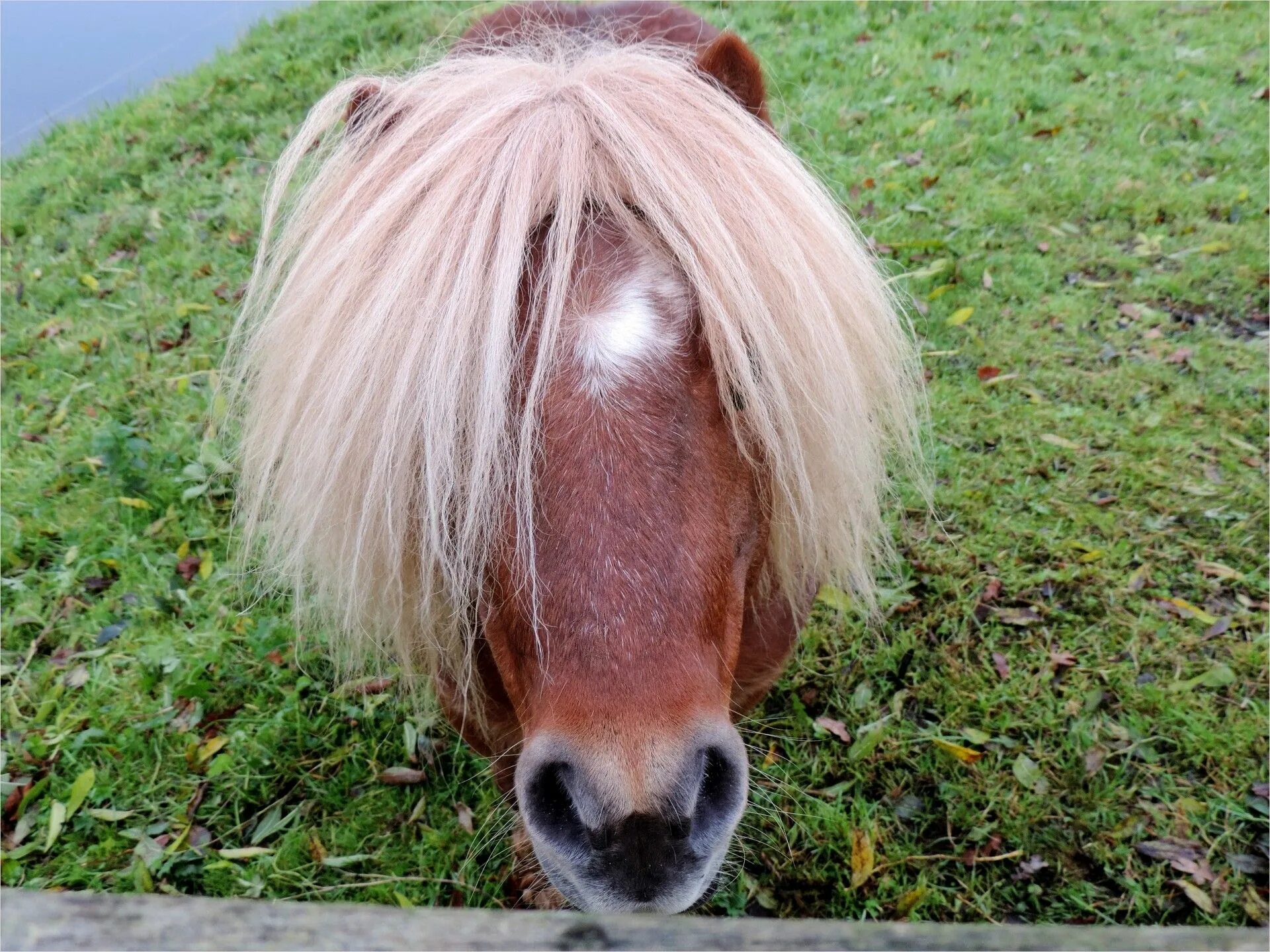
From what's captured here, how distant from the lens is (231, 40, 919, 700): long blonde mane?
1.31 meters

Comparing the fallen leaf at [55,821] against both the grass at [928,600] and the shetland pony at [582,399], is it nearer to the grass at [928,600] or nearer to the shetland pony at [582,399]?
the grass at [928,600]

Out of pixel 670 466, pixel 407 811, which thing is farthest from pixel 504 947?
pixel 407 811

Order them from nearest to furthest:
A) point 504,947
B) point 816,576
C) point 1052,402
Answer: point 504,947 → point 816,576 → point 1052,402

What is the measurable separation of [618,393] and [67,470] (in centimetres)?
390

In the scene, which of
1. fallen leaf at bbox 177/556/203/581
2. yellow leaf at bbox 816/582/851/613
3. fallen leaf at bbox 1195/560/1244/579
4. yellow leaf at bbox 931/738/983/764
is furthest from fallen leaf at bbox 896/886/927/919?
fallen leaf at bbox 177/556/203/581

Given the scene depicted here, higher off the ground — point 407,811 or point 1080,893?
point 407,811

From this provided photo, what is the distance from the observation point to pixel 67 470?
3.82m

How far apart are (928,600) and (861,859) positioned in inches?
43.7

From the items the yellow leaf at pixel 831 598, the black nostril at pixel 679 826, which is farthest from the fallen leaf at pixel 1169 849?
the black nostril at pixel 679 826

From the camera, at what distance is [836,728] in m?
2.66

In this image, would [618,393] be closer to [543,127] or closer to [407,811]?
[543,127]

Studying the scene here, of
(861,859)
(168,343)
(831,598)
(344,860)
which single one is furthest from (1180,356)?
(168,343)

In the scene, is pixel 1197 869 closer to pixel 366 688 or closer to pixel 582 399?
pixel 582 399

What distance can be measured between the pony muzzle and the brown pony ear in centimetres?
143
